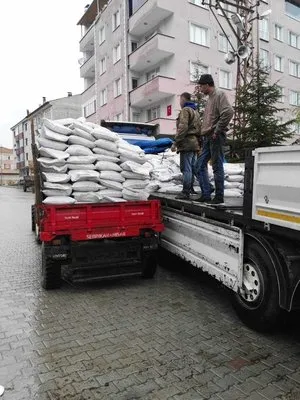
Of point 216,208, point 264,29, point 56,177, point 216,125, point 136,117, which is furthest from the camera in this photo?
point 264,29

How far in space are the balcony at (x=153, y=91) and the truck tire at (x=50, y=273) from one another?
60.4ft

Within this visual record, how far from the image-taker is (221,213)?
4738 millimetres

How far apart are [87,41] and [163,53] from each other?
13951 mm

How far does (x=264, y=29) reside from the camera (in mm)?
29672

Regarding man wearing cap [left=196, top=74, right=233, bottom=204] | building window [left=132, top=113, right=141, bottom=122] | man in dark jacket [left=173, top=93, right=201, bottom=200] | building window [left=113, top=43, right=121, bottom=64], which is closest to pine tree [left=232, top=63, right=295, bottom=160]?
man in dark jacket [left=173, top=93, right=201, bottom=200]

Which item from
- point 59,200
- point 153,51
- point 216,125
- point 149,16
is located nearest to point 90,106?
point 149,16

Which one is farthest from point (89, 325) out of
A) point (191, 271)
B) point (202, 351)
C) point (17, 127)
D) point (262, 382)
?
point (17, 127)

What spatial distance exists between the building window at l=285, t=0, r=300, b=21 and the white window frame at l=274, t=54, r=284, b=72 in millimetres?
4021

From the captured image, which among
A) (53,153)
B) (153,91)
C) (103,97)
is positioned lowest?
(53,153)

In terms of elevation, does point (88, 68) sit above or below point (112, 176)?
above

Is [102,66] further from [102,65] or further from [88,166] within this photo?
[88,166]

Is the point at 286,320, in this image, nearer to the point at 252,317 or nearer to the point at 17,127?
the point at 252,317

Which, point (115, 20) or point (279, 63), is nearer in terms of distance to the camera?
point (115, 20)

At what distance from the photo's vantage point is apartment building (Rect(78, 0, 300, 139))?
920 inches
